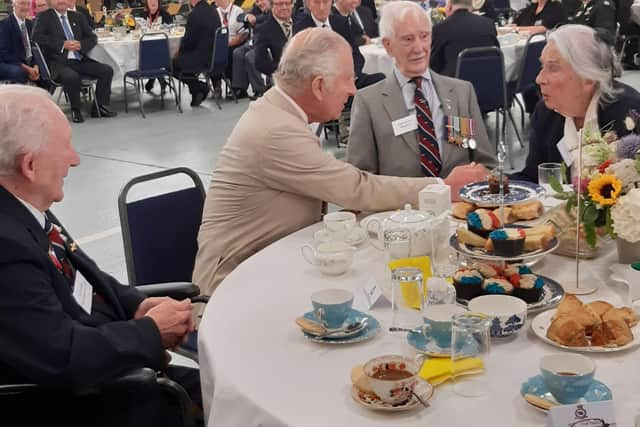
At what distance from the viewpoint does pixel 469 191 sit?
2424 mm

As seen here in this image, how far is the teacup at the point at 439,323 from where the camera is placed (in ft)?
5.09

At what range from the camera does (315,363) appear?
1.58m

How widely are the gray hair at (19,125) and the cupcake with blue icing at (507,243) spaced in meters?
1.08

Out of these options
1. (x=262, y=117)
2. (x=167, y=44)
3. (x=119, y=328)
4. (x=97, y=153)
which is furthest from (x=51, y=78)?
(x=119, y=328)

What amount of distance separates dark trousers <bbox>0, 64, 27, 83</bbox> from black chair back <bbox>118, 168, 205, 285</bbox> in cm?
769

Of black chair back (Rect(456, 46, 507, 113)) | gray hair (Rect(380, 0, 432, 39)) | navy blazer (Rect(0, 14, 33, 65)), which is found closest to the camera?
gray hair (Rect(380, 0, 432, 39))

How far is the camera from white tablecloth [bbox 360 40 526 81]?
6.89 meters

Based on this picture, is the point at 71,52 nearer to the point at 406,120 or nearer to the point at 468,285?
the point at 406,120

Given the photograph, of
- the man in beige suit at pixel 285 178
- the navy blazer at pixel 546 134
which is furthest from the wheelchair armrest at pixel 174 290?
the navy blazer at pixel 546 134

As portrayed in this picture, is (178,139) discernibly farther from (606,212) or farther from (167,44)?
(606,212)

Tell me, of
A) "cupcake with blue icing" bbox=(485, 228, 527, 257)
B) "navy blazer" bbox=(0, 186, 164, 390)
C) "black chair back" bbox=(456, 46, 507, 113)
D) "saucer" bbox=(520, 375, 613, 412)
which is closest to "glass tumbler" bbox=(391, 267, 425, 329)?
"cupcake with blue icing" bbox=(485, 228, 527, 257)

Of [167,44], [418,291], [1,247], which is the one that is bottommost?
[167,44]

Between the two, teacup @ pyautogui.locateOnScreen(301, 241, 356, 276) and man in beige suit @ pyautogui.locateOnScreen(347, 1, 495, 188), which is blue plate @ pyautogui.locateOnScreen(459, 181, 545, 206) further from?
man in beige suit @ pyautogui.locateOnScreen(347, 1, 495, 188)

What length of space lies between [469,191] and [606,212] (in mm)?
551
